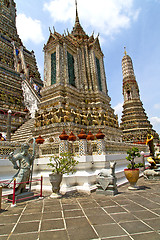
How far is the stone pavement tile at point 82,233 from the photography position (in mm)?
2645

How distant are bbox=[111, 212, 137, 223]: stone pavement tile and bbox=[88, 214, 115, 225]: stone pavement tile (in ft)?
0.42

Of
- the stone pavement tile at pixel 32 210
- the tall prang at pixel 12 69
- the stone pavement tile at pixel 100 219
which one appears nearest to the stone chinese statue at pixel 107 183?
the stone pavement tile at pixel 100 219

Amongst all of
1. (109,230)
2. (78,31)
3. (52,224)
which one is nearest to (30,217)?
(52,224)

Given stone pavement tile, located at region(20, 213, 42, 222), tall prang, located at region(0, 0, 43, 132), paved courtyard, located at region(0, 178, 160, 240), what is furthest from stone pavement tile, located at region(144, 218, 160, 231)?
tall prang, located at region(0, 0, 43, 132)

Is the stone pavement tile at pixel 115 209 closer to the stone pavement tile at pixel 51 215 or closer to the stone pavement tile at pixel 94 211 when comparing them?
the stone pavement tile at pixel 94 211

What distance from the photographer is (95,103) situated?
651 inches

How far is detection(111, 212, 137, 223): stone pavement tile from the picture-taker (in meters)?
3.29

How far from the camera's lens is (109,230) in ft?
9.36

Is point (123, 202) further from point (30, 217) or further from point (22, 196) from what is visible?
point (22, 196)

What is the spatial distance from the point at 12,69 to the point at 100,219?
3113 cm

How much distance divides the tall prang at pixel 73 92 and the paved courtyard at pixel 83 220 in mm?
8331

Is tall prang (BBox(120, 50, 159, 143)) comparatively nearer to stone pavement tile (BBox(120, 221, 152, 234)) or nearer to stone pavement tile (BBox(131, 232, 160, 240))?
stone pavement tile (BBox(120, 221, 152, 234))

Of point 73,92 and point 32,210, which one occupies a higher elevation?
point 73,92

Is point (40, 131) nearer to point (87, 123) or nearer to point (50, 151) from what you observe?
point (87, 123)
